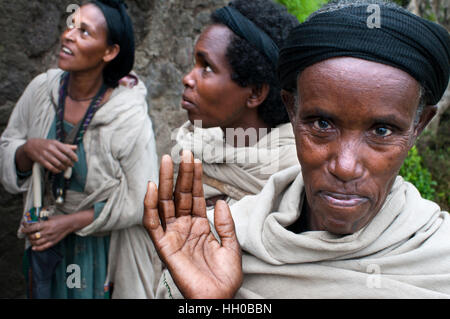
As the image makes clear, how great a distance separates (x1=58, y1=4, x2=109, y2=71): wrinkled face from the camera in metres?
2.42

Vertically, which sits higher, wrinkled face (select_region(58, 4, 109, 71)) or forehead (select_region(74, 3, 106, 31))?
forehead (select_region(74, 3, 106, 31))

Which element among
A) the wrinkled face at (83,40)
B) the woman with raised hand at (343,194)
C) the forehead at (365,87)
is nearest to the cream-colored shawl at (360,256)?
the woman with raised hand at (343,194)

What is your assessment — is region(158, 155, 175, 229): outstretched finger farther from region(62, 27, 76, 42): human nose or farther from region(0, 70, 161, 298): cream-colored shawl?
region(62, 27, 76, 42): human nose

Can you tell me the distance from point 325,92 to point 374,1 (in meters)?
0.31

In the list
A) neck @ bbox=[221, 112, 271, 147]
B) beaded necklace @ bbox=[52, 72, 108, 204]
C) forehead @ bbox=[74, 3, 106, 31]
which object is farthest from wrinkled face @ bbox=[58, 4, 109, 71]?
neck @ bbox=[221, 112, 271, 147]

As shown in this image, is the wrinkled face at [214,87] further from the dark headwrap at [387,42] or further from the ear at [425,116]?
the ear at [425,116]

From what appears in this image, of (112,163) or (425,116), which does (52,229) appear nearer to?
(112,163)

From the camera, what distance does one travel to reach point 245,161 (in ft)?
6.89

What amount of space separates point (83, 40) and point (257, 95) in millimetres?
1109

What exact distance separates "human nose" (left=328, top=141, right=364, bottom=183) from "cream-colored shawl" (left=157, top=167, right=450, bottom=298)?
8.1 inches

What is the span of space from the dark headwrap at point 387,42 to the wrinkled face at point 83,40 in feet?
5.54

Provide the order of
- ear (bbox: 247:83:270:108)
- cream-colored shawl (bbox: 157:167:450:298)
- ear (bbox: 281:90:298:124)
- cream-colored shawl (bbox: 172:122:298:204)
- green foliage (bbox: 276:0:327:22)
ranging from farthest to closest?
green foliage (bbox: 276:0:327:22)
ear (bbox: 247:83:270:108)
cream-colored shawl (bbox: 172:122:298:204)
ear (bbox: 281:90:298:124)
cream-colored shawl (bbox: 157:167:450:298)

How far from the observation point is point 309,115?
3.71 ft
